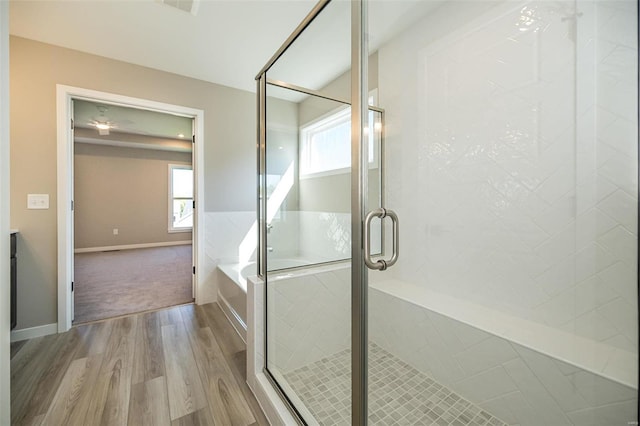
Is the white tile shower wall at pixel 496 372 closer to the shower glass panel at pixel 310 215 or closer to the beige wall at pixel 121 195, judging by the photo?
the shower glass panel at pixel 310 215

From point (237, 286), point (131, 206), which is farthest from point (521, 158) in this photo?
point (131, 206)

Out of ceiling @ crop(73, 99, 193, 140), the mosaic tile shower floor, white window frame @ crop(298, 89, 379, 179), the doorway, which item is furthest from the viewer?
ceiling @ crop(73, 99, 193, 140)

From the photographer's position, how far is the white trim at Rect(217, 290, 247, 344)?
2.07 meters

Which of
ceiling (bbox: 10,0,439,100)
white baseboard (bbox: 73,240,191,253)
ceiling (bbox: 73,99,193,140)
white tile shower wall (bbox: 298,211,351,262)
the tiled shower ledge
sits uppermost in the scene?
ceiling (bbox: 73,99,193,140)

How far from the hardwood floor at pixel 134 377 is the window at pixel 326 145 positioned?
1432mm

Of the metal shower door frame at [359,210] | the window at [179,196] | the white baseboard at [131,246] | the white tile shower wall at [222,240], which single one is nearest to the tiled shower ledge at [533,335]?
the metal shower door frame at [359,210]

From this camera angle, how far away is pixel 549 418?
1.09 metres

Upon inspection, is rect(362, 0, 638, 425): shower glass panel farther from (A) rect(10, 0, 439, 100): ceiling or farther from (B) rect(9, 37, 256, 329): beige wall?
(B) rect(9, 37, 256, 329): beige wall

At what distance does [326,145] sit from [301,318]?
116 cm

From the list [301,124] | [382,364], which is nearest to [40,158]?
[301,124]

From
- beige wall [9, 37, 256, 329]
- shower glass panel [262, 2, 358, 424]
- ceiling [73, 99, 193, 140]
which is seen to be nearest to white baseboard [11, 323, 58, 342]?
Result: beige wall [9, 37, 256, 329]

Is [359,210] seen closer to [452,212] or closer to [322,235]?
[322,235]

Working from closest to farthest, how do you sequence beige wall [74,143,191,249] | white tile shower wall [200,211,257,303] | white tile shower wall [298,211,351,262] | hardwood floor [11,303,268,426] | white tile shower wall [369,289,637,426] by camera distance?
white tile shower wall [369,289,637,426] → hardwood floor [11,303,268,426] → white tile shower wall [298,211,351,262] → white tile shower wall [200,211,257,303] → beige wall [74,143,191,249]

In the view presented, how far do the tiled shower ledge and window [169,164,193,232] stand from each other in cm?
608
